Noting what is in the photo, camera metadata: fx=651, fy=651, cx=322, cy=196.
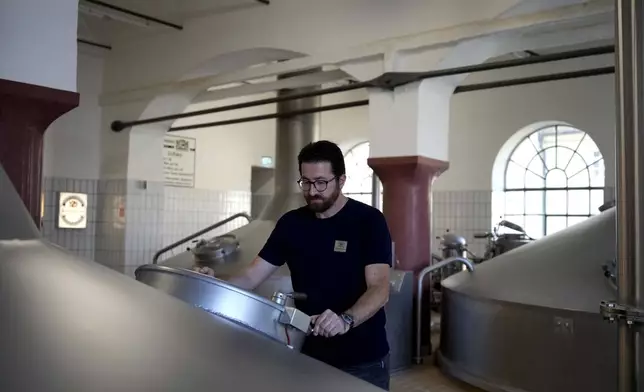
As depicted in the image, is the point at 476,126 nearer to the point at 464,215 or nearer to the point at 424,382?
the point at 464,215

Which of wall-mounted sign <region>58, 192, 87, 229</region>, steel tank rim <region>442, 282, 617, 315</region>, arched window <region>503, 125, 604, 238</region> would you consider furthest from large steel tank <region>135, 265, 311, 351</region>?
arched window <region>503, 125, 604, 238</region>

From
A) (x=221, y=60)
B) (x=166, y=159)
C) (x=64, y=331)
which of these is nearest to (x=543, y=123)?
(x=221, y=60)

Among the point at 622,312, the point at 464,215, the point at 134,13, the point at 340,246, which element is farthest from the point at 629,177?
the point at 464,215

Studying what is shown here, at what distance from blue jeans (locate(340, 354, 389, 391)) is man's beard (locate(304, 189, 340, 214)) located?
0.51 metres

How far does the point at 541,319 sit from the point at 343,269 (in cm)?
205

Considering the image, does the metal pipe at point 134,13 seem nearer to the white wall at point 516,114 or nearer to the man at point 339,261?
the white wall at point 516,114

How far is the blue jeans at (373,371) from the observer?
6.75ft

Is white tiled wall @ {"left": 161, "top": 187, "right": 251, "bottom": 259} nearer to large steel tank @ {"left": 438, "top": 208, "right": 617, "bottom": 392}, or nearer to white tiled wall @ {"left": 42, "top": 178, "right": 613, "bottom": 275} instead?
white tiled wall @ {"left": 42, "top": 178, "right": 613, "bottom": 275}

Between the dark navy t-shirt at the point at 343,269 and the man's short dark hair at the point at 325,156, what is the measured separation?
0.13m

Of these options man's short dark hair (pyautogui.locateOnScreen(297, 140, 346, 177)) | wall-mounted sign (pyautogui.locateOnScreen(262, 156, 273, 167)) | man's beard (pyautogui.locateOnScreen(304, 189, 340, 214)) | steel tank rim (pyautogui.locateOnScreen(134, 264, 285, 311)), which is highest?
wall-mounted sign (pyautogui.locateOnScreen(262, 156, 273, 167))

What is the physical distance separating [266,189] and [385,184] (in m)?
6.02

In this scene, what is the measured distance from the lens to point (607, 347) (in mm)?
3420

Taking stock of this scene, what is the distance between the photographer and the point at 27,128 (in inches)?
150

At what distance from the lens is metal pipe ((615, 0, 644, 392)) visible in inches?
73.2
